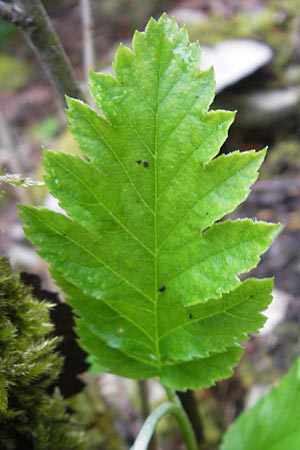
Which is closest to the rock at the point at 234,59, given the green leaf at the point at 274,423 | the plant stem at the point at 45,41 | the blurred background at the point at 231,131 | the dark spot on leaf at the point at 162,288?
the blurred background at the point at 231,131

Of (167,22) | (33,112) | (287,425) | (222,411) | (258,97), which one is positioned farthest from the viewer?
(33,112)

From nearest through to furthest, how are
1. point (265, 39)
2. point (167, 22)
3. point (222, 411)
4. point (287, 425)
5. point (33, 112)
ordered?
point (167, 22) → point (287, 425) → point (222, 411) → point (265, 39) → point (33, 112)

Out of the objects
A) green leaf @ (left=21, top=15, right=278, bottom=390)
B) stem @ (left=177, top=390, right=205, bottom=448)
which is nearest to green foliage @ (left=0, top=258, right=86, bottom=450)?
green leaf @ (left=21, top=15, right=278, bottom=390)

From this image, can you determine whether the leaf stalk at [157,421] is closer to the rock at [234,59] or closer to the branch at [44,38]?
the branch at [44,38]

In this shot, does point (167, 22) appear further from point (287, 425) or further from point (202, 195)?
point (287, 425)

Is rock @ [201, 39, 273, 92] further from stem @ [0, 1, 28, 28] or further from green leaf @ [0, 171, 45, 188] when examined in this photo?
green leaf @ [0, 171, 45, 188]

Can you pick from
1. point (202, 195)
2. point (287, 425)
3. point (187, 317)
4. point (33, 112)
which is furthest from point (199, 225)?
point (33, 112)
